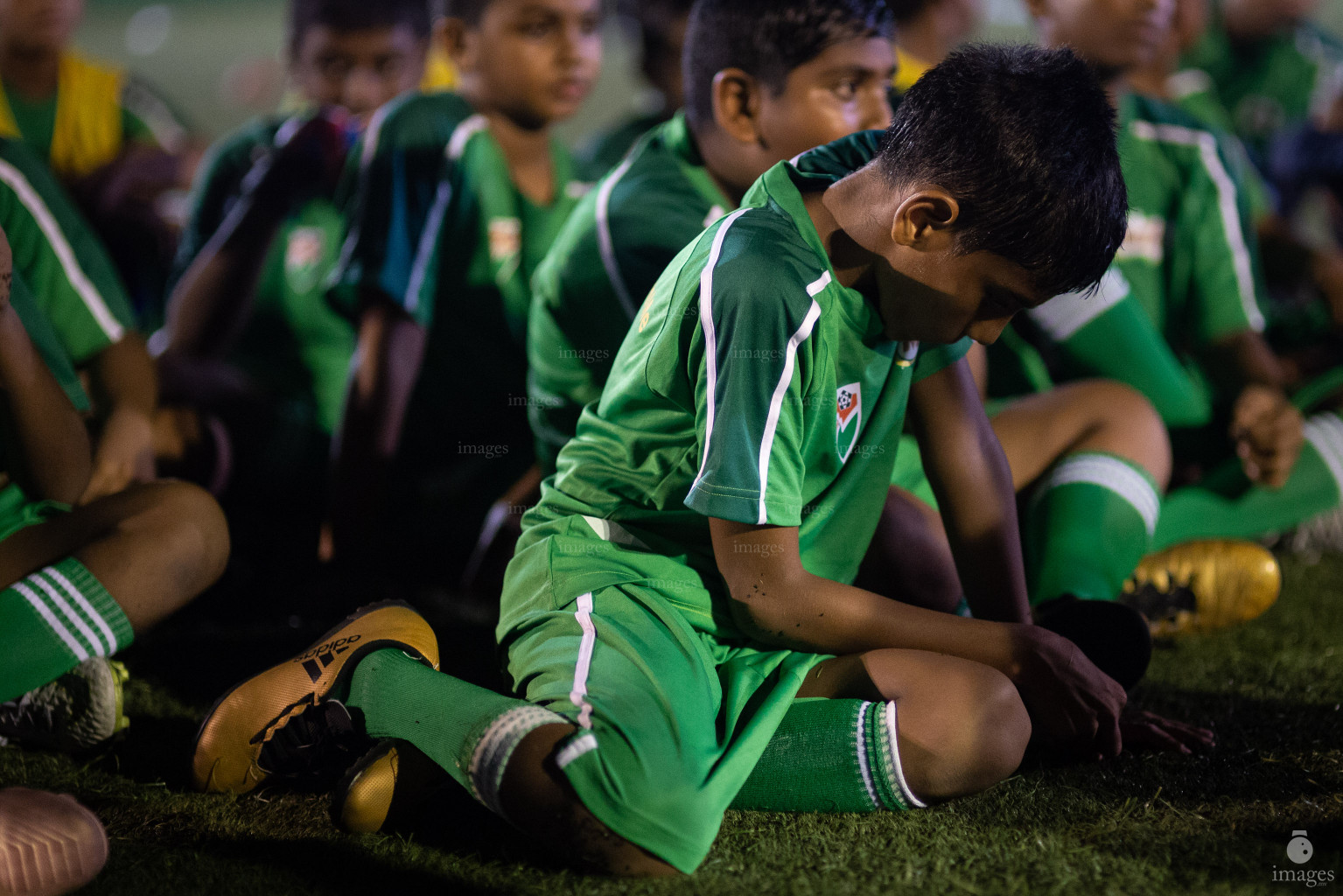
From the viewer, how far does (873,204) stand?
1.21 meters

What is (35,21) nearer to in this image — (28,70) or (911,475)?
(28,70)

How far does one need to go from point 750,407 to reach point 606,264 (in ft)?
2.17

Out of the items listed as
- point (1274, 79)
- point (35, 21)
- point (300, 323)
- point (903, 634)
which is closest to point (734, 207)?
point (903, 634)

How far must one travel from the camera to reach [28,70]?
3.41 metres

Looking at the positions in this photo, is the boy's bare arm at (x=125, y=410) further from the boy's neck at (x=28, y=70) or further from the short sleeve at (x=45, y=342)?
the boy's neck at (x=28, y=70)

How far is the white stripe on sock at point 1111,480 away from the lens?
5.69 ft

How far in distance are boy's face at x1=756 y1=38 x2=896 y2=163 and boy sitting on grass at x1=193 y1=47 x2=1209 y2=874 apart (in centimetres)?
34

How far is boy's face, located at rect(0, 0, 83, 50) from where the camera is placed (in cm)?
330

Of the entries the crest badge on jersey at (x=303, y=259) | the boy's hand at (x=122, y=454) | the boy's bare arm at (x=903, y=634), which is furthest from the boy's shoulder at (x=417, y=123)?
the boy's bare arm at (x=903, y=634)

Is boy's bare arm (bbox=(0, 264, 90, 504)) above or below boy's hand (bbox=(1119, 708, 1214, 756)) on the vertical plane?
above

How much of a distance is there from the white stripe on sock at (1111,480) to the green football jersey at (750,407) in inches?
18.8

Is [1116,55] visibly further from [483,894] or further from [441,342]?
[483,894]

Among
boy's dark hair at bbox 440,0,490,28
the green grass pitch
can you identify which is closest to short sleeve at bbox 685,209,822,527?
the green grass pitch

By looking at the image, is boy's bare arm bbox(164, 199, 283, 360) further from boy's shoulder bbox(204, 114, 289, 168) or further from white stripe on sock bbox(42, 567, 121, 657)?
white stripe on sock bbox(42, 567, 121, 657)
